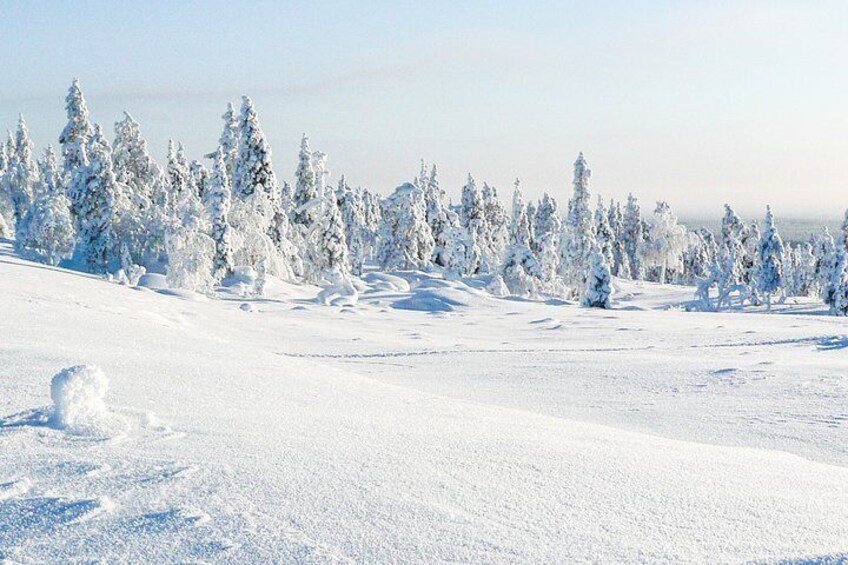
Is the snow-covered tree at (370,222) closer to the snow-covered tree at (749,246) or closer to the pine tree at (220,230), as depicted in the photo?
the snow-covered tree at (749,246)

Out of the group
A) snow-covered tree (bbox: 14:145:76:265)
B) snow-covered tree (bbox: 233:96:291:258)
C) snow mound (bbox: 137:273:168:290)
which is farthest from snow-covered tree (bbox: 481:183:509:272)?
snow mound (bbox: 137:273:168:290)

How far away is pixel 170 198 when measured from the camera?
5028 centimetres

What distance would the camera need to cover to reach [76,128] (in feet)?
134

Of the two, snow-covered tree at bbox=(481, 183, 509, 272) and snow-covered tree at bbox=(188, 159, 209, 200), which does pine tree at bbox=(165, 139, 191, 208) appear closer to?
snow-covered tree at bbox=(188, 159, 209, 200)

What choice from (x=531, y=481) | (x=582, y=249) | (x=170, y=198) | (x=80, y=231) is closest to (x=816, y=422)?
(x=531, y=481)

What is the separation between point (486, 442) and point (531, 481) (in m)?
0.86

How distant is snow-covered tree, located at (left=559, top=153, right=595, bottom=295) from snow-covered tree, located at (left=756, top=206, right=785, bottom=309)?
13.5 m

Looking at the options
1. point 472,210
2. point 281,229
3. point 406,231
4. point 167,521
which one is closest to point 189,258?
point 281,229

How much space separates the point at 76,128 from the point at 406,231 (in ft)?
80.2

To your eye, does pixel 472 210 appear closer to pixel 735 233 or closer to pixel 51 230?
pixel 735 233

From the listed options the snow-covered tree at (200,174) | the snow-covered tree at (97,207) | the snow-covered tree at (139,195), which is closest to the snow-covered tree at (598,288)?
the snow-covered tree at (139,195)

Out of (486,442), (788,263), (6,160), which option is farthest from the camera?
(788,263)

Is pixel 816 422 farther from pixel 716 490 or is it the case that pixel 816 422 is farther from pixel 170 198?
pixel 170 198

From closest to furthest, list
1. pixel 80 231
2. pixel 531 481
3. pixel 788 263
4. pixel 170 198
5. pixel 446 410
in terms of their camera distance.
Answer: pixel 531 481 < pixel 446 410 < pixel 80 231 < pixel 170 198 < pixel 788 263
